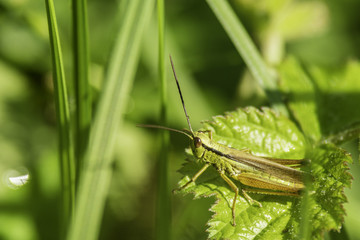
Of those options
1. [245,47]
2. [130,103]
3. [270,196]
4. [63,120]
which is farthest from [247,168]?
[130,103]

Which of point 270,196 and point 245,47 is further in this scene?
point 245,47

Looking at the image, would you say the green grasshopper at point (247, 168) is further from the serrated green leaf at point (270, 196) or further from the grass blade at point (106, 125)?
the grass blade at point (106, 125)

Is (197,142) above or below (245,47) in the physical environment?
below

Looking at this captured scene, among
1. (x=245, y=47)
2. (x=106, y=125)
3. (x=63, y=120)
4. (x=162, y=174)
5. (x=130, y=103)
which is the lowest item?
(x=162, y=174)

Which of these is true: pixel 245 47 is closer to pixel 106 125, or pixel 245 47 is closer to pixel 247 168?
pixel 247 168

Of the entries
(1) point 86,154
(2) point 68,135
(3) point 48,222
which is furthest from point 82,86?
(3) point 48,222

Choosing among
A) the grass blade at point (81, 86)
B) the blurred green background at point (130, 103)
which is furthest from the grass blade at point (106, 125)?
the blurred green background at point (130, 103)
